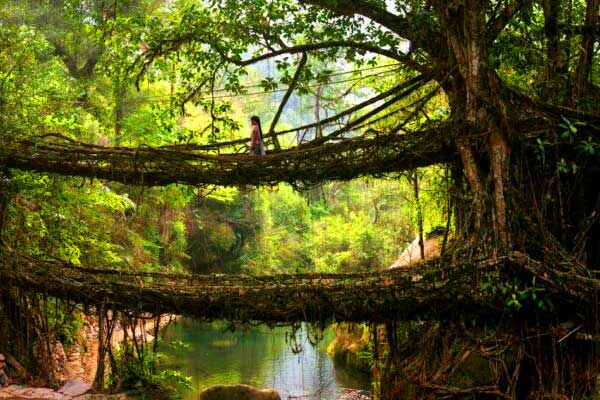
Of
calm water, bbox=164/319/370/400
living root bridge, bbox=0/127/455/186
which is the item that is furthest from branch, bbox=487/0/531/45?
calm water, bbox=164/319/370/400

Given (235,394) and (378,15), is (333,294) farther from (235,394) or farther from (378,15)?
A: (235,394)

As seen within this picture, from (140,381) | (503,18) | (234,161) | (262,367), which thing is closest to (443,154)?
(503,18)

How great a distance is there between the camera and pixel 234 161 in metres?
5.71

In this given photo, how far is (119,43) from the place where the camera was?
7.31 metres

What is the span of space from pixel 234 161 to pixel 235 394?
4.76m

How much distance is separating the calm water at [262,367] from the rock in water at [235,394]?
49cm

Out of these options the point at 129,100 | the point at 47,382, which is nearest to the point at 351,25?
the point at 47,382

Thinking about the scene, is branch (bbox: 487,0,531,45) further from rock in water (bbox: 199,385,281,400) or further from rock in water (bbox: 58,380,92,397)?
rock in water (bbox: 199,385,281,400)

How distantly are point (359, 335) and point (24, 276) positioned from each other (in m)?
7.22

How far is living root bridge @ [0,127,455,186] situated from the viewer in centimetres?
551

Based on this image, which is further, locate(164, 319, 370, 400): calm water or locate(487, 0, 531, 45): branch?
locate(164, 319, 370, 400): calm water

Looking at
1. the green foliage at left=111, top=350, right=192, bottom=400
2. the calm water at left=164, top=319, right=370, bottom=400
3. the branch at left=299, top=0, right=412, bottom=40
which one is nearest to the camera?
the branch at left=299, top=0, right=412, bottom=40

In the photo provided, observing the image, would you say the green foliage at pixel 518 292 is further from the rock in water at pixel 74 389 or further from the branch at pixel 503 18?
the rock in water at pixel 74 389

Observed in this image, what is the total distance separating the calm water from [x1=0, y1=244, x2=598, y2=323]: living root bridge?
3160 mm
